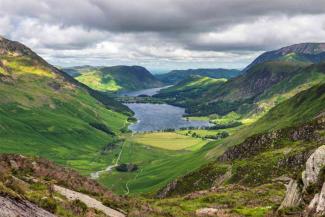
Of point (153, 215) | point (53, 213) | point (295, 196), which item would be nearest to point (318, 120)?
point (295, 196)

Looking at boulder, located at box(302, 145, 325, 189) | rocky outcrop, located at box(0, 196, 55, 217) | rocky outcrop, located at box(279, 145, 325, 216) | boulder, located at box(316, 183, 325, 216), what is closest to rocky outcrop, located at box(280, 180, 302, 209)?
rocky outcrop, located at box(279, 145, 325, 216)

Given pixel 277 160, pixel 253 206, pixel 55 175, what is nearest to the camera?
pixel 55 175

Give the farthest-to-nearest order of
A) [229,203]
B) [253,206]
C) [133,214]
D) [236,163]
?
[236,163] < [229,203] < [253,206] < [133,214]

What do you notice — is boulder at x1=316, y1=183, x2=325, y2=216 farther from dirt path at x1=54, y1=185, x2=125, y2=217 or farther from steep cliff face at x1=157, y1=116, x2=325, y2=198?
steep cliff face at x1=157, y1=116, x2=325, y2=198

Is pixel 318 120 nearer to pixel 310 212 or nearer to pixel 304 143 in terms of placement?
pixel 304 143

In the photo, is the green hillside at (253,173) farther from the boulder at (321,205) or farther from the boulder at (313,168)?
the boulder at (321,205)

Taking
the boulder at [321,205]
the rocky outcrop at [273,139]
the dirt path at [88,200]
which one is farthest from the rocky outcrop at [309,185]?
the rocky outcrop at [273,139]
